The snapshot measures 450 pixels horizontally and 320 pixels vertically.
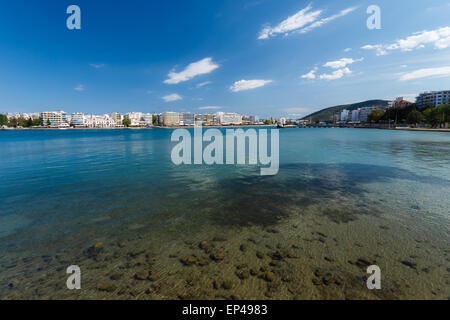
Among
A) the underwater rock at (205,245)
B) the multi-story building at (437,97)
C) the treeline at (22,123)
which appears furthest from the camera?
the treeline at (22,123)

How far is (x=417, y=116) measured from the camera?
99375mm

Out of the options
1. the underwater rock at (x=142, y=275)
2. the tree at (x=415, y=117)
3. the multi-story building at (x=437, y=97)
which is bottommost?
the underwater rock at (x=142, y=275)

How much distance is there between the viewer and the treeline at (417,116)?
86.8 metres

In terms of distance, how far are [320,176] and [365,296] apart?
38.3ft

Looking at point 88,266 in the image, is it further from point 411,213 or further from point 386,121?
point 386,121

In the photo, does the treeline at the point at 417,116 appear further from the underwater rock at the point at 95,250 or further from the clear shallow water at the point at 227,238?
the underwater rock at the point at 95,250

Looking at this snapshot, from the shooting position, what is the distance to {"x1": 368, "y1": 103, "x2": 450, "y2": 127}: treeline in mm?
86769

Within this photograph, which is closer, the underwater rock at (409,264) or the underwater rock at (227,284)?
the underwater rock at (227,284)

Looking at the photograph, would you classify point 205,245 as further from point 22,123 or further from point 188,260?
point 22,123

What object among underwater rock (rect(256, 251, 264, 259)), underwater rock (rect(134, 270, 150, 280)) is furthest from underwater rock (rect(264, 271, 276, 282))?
underwater rock (rect(134, 270, 150, 280))

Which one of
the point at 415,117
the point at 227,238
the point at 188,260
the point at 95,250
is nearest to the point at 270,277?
the point at 227,238

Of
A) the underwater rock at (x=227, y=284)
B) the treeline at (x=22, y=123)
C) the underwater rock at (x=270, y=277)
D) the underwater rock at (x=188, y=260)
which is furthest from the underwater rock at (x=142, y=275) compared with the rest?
the treeline at (x=22, y=123)

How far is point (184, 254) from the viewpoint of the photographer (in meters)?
5.71
